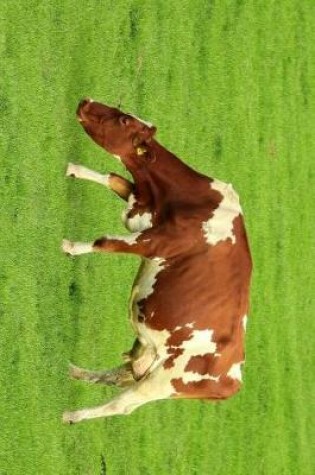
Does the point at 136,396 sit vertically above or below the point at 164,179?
below

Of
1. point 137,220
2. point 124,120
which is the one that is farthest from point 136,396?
point 124,120

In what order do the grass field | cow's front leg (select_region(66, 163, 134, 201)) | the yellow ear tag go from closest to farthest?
the yellow ear tag < cow's front leg (select_region(66, 163, 134, 201)) < the grass field

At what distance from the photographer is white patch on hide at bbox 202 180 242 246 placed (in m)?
3.33

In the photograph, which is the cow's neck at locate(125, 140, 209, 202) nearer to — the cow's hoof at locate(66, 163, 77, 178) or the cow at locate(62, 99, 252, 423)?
the cow at locate(62, 99, 252, 423)

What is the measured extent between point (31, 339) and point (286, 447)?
9.03 feet

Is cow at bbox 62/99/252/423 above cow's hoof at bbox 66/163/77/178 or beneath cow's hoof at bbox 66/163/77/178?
beneath

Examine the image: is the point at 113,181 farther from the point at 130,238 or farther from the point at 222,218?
the point at 222,218

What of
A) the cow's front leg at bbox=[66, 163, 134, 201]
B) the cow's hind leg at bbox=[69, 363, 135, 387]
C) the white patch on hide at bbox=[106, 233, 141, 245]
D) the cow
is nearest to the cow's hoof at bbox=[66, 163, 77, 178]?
the cow's front leg at bbox=[66, 163, 134, 201]

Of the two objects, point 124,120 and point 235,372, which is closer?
point 124,120

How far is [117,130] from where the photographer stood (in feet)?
11.1

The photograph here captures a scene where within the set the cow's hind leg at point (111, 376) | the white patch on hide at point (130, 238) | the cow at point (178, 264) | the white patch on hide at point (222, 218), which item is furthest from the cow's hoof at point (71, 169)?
the cow's hind leg at point (111, 376)

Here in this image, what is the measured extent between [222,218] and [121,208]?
124 cm

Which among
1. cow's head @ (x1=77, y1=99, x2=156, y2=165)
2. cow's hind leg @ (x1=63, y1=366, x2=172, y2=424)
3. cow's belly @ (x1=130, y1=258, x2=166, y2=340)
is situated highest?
cow's head @ (x1=77, y1=99, x2=156, y2=165)

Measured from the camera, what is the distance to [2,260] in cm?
360
